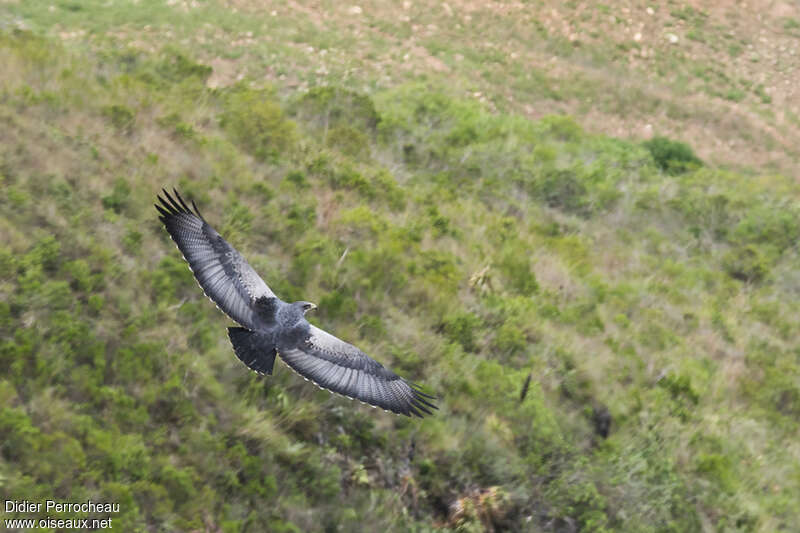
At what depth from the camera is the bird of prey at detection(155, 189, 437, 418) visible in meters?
5.94

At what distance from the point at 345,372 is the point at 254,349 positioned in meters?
0.75

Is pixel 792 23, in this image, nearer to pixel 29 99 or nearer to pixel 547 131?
pixel 547 131

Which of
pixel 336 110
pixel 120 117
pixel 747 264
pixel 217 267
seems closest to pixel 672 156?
pixel 747 264

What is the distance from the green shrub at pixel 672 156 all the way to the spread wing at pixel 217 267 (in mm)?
17715

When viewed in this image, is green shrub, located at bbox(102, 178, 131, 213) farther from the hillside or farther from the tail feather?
the tail feather

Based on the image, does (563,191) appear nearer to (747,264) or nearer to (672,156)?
(747,264)

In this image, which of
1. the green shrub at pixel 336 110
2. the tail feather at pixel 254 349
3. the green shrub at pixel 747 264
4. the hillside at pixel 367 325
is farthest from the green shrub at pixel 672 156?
the tail feather at pixel 254 349

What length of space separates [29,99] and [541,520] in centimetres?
787

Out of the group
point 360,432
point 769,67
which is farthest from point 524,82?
point 360,432

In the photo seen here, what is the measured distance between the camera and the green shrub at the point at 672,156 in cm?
2175

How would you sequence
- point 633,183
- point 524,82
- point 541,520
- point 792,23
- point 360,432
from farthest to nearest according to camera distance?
point 792,23
point 524,82
point 633,183
point 541,520
point 360,432

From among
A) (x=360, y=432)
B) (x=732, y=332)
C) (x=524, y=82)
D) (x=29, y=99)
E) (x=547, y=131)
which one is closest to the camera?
(x=360, y=432)

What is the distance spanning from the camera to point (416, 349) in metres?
8.80

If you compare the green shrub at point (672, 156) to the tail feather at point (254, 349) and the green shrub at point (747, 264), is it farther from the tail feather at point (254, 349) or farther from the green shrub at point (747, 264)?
the tail feather at point (254, 349)
